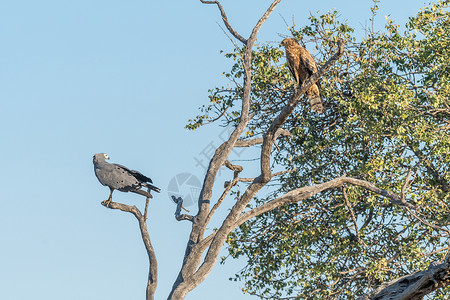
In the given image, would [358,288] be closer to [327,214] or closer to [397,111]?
[327,214]

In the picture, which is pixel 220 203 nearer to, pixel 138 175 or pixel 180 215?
pixel 180 215

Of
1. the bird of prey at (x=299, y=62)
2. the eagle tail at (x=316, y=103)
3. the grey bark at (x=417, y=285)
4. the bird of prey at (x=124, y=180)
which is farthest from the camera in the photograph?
the bird of prey at (x=299, y=62)

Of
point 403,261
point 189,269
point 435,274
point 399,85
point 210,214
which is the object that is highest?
point 399,85

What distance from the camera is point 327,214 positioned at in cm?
1123

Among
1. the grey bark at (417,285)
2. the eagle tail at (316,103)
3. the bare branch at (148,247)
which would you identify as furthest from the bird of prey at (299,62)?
the grey bark at (417,285)

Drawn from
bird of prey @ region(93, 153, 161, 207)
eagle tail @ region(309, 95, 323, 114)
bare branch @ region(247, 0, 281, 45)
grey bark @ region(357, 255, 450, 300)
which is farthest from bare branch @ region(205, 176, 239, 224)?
grey bark @ region(357, 255, 450, 300)

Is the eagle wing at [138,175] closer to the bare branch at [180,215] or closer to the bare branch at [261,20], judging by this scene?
the bare branch at [180,215]

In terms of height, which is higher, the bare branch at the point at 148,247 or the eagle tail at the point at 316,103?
the eagle tail at the point at 316,103

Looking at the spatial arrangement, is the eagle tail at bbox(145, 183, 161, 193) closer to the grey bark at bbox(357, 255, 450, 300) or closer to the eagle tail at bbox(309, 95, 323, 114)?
the eagle tail at bbox(309, 95, 323, 114)

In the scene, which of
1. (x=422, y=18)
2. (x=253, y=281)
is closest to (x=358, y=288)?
(x=253, y=281)

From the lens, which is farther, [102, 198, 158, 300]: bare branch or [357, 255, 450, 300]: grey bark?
[102, 198, 158, 300]: bare branch

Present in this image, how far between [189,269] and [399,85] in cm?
434

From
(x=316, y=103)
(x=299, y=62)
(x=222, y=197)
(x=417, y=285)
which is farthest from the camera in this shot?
(x=299, y=62)

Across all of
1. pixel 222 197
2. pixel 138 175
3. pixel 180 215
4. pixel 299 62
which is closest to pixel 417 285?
pixel 222 197
